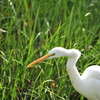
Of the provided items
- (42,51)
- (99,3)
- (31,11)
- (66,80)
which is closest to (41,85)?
(66,80)

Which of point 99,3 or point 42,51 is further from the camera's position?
point 99,3

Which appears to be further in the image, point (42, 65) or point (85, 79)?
point (42, 65)

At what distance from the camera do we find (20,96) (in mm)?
3043

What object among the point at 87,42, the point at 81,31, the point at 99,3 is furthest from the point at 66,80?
the point at 99,3

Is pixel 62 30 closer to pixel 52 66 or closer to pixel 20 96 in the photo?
pixel 52 66

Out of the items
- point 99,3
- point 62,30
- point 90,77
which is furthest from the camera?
point 99,3

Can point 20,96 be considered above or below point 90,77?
below

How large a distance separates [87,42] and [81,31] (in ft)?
0.85

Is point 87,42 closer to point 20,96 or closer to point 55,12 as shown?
point 55,12

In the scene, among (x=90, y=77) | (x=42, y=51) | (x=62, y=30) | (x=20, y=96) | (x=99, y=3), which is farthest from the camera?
(x=99, y=3)

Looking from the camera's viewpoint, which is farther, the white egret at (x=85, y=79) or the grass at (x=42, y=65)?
the grass at (x=42, y=65)

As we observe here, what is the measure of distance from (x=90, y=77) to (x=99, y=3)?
69.2 inches

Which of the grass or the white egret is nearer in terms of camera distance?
the white egret

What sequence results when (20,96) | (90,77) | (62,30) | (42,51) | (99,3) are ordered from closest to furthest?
(90,77), (20,96), (42,51), (62,30), (99,3)
